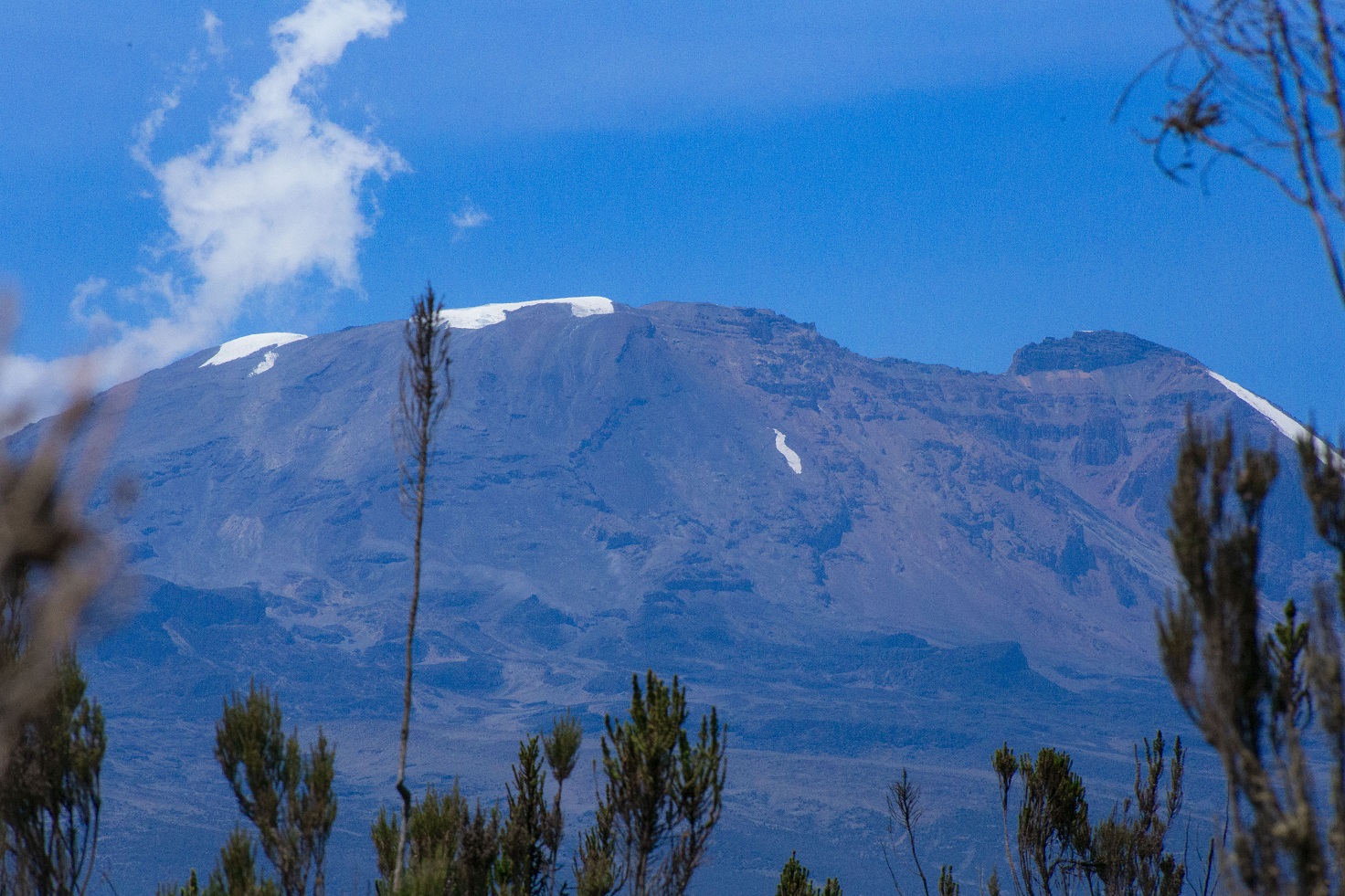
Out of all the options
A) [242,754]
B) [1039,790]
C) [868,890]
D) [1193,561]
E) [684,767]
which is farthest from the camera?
[868,890]

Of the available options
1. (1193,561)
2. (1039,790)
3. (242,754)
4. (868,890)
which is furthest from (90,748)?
(868,890)

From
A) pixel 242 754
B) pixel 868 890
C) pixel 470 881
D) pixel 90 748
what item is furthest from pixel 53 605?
pixel 868 890

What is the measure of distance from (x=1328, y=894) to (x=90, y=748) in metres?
12.1

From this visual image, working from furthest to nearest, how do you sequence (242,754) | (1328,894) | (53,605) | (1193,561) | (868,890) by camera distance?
1. (868,890)
2. (242,754)
3. (1193,561)
4. (1328,894)
5. (53,605)

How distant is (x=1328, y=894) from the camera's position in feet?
22.2

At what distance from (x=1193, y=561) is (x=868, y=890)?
206 metres

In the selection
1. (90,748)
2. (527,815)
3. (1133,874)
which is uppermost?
(90,748)

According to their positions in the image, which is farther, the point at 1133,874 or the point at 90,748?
the point at 1133,874

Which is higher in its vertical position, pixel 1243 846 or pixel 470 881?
pixel 1243 846

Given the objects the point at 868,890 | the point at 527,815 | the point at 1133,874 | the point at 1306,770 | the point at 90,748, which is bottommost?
the point at 868,890

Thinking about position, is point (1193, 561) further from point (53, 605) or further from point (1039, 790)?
point (1039, 790)

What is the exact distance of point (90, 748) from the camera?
12977mm

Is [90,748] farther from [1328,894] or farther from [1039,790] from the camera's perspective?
[1039,790]

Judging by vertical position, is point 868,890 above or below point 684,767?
below
